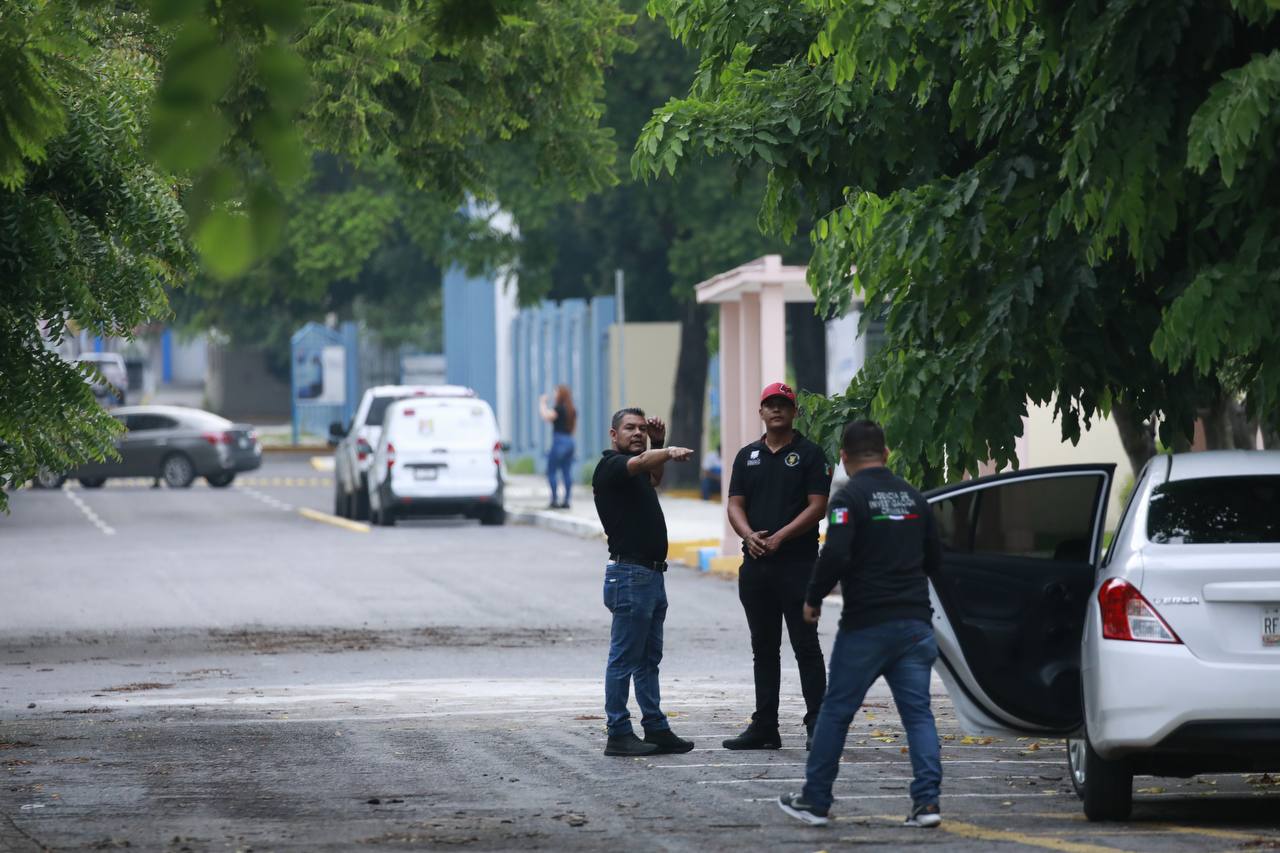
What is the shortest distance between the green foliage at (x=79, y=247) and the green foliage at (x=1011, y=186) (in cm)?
316

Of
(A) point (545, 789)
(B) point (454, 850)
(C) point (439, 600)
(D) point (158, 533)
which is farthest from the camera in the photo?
(D) point (158, 533)

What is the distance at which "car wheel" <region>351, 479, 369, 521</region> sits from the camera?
32531 millimetres

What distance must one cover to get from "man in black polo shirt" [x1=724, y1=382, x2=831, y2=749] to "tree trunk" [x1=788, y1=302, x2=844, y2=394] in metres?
25.6

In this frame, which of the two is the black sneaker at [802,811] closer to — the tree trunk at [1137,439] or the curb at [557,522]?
the tree trunk at [1137,439]

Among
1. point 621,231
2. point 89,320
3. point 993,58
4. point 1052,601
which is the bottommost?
point 1052,601

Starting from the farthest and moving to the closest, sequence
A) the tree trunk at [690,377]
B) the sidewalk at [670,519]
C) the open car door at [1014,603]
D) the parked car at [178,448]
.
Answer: the parked car at [178,448] → the tree trunk at [690,377] → the sidewalk at [670,519] → the open car door at [1014,603]

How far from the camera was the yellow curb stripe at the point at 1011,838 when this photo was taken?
780 centimetres

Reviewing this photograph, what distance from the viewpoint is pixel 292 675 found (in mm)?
14734

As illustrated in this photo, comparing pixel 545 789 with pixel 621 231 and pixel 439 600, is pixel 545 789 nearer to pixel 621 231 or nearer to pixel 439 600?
pixel 439 600

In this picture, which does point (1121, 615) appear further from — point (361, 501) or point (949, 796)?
point (361, 501)

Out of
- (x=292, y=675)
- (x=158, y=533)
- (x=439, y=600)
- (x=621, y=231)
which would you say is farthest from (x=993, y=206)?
(x=621, y=231)

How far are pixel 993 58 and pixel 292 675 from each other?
23.3 ft

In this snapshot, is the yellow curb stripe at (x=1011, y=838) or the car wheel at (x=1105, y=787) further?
the car wheel at (x=1105, y=787)

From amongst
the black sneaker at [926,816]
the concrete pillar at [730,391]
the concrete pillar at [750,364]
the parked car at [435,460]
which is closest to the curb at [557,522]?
the parked car at [435,460]
